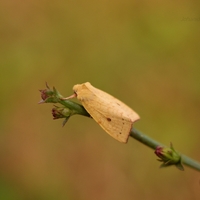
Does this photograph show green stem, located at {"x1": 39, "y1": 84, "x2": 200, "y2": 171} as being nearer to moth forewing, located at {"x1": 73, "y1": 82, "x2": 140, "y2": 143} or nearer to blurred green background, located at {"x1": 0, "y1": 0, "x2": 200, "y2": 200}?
moth forewing, located at {"x1": 73, "y1": 82, "x2": 140, "y2": 143}

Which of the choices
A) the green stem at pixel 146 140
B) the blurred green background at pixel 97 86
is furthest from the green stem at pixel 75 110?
the blurred green background at pixel 97 86

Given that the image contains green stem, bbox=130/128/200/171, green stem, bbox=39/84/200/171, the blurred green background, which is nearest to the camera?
green stem, bbox=39/84/200/171

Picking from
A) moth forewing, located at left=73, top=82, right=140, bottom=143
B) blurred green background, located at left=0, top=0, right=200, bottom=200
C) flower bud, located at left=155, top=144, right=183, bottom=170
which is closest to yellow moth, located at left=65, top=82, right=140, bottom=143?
moth forewing, located at left=73, top=82, right=140, bottom=143

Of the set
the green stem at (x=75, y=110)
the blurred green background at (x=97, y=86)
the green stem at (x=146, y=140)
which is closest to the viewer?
the green stem at (x=75, y=110)

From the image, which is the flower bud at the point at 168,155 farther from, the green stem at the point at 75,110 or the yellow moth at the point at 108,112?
the yellow moth at the point at 108,112

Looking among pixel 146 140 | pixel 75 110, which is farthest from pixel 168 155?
pixel 75 110

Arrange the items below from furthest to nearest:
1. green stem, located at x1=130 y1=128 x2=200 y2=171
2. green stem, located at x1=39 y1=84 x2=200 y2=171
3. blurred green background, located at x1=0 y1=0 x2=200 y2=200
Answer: blurred green background, located at x1=0 y1=0 x2=200 y2=200 < green stem, located at x1=130 y1=128 x2=200 y2=171 < green stem, located at x1=39 y1=84 x2=200 y2=171

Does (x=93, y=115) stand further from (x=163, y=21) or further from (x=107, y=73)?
(x=163, y=21)
